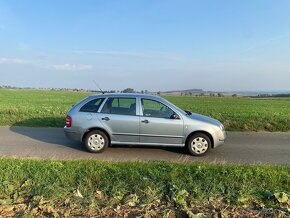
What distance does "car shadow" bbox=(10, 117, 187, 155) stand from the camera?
27.3 ft

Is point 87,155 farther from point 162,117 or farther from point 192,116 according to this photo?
point 192,116

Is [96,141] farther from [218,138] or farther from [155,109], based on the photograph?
[218,138]

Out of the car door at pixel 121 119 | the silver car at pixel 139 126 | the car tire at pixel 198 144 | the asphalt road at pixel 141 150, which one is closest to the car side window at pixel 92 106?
the silver car at pixel 139 126

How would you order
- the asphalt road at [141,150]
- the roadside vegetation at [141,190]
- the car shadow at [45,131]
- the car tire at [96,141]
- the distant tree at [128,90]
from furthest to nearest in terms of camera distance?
the distant tree at [128,90] → the car shadow at [45,131] → the car tire at [96,141] → the asphalt road at [141,150] → the roadside vegetation at [141,190]

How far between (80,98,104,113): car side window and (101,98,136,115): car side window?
0.17m

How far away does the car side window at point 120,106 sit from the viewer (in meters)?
7.68

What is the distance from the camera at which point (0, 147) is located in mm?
7828

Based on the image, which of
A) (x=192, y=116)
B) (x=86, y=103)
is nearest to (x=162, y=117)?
(x=192, y=116)

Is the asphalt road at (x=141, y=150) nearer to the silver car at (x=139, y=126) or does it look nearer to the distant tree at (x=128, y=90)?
the silver car at (x=139, y=126)

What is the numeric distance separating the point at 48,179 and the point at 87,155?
252 centimetres

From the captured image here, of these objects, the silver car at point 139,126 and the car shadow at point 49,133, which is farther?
the car shadow at point 49,133

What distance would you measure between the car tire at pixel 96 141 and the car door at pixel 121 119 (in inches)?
8.3

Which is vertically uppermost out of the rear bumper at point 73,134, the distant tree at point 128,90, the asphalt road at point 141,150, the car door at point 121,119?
the distant tree at point 128,90

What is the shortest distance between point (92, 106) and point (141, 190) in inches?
152
